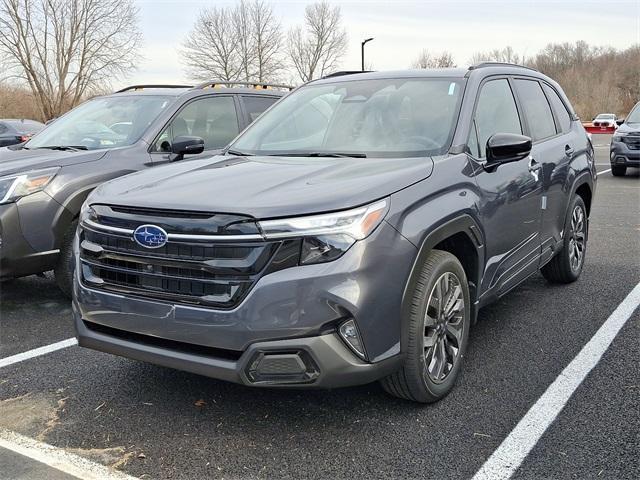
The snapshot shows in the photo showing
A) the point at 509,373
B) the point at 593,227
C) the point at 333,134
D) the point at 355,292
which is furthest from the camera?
the point at 593,227

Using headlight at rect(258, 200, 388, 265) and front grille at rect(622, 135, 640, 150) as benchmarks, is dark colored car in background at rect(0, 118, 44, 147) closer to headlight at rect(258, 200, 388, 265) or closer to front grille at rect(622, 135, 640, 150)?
front grille at rect(622, 135, 640, 150)

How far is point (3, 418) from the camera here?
3271 millimetres

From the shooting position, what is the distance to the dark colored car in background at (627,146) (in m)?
13.8

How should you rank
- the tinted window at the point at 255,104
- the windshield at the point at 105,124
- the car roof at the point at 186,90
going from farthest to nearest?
the tinted window at the point at 255,104 → the car roof at the point at 186,90 → the windshield at the point at 105,124

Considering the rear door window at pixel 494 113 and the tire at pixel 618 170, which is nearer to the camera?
the rear door window at pixel 494 113

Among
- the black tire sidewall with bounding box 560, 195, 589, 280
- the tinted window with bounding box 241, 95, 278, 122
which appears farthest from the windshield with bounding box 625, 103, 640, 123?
the tinted window with bounding box 241, 95, 278, 122

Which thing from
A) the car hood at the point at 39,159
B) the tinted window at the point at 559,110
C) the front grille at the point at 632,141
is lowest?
the front grille at the point at 632,141

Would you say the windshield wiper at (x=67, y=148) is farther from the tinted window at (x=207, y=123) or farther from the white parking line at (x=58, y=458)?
the white parking line at (x=58, y=458)

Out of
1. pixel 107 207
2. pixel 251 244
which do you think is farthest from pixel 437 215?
pixel 107 207

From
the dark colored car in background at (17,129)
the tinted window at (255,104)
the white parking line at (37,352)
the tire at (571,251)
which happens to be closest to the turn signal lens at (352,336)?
the white parking line at (37,352)

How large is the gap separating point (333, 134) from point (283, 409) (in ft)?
5.60

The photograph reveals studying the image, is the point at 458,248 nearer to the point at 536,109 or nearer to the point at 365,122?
the point at 365,122

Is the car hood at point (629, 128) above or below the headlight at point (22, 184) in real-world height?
below

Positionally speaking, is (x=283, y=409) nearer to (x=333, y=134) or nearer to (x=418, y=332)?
(x=418, y=332)
